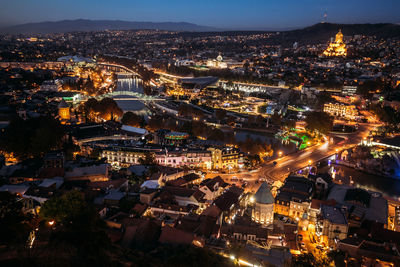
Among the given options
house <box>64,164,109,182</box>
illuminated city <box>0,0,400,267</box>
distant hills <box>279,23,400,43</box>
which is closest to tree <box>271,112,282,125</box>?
illuminated city <box>0,0,400,267</box>

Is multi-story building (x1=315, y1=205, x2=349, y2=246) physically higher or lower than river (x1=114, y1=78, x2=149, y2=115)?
higher

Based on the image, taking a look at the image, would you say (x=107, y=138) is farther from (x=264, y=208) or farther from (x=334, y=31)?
(x=334, y=31)

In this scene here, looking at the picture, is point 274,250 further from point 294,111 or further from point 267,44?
point 267,44

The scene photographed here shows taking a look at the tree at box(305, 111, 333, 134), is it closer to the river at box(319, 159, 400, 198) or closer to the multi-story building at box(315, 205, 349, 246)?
the river at box(319, 159, 400, 198)

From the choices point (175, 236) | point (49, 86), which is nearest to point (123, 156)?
point (175, 236)

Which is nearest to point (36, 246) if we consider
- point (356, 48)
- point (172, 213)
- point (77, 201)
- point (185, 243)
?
point (77, 201)

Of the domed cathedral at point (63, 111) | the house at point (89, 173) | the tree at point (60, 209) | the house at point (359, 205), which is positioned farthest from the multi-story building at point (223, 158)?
the domed cathedral at point (63, 111)

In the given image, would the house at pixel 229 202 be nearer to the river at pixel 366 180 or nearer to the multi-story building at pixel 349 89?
the river at pixel 366 180
